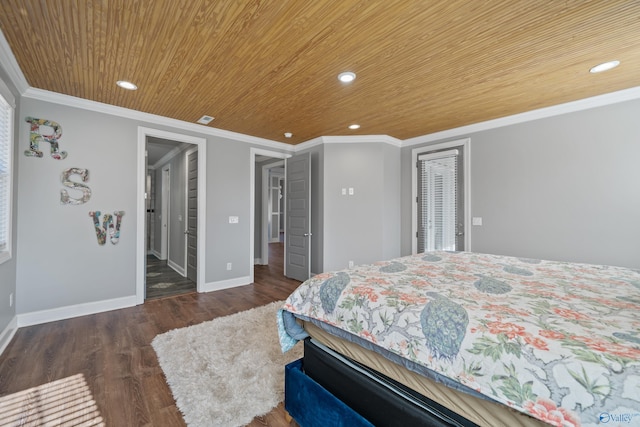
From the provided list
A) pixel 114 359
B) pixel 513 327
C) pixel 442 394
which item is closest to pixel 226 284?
pixel 114 359

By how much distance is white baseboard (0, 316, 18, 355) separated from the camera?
2.33 metres

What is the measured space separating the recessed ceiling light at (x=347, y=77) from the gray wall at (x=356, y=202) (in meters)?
1.97

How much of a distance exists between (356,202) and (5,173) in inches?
160

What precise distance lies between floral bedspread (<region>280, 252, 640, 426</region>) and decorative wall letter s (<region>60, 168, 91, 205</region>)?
121 inches

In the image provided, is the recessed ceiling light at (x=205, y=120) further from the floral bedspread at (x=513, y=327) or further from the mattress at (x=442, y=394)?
the mattress at (x=442, y=394)

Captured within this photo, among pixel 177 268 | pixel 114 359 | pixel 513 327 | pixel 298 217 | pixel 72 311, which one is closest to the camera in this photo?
pixel 513 327

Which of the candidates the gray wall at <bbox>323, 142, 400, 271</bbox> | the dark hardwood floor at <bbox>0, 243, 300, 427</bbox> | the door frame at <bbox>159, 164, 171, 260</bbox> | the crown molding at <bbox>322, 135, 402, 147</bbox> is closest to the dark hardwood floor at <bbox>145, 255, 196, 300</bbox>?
the dark hardwood floor at <bbox>0, 243, 300, 427</bbox>

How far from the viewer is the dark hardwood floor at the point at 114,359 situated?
5.38 ft

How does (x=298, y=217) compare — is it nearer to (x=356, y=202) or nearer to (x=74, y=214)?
(x=356, y=202)

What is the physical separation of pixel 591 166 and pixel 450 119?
5.26 feet

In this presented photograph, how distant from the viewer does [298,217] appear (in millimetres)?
4828

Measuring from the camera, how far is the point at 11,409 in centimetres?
164

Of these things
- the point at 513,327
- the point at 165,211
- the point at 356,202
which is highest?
the point at 356,202

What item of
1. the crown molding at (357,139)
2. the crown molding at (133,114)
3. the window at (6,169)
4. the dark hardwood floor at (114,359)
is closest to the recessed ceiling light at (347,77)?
the crown molding at (357,139)
